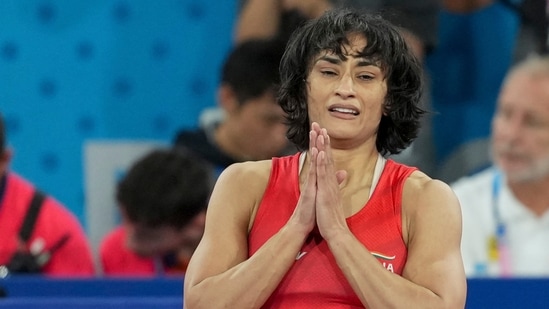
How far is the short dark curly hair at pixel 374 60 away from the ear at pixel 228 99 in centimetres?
216

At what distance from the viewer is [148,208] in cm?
416

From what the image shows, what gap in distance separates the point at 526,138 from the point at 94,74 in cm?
200

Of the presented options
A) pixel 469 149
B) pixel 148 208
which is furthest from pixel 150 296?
pixel 469 149

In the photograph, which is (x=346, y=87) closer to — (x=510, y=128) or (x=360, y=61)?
(x=360, y=61)

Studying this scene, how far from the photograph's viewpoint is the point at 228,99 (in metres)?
4.68

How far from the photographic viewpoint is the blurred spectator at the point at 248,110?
4.59 m

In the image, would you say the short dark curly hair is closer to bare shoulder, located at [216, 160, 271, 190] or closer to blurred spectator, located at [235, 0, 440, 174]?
bare shoulder, located at [216, 160, 271, 190]

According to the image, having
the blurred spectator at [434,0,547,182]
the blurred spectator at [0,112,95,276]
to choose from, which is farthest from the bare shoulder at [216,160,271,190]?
the blurred spectator at [434,0,547,182]

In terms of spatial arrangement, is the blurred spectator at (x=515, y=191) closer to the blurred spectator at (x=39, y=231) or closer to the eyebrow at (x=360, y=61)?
the blurred spectator at (x=39, y=231)

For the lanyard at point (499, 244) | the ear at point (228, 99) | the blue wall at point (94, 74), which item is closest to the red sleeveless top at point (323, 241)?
the lanyard at point (499, 244)

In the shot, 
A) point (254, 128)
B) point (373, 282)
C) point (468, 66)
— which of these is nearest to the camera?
point (373, 282)

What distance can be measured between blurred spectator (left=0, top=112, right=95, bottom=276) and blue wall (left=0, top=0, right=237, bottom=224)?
1.03 meters

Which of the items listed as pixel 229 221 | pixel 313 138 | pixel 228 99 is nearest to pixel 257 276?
pixel 229 221

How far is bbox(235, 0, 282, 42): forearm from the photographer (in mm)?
4855
